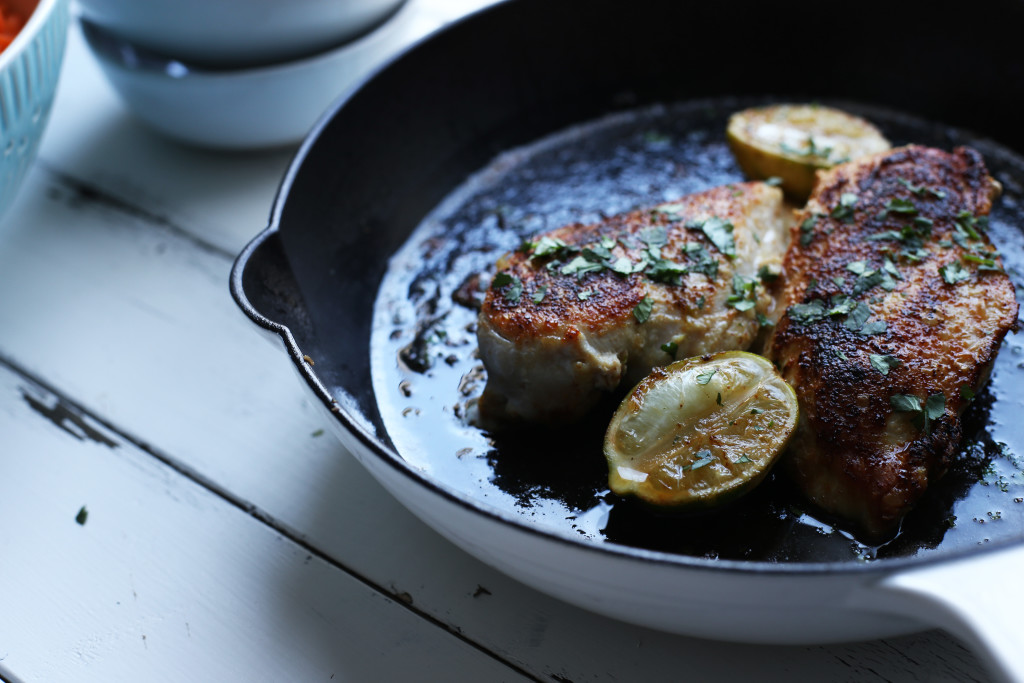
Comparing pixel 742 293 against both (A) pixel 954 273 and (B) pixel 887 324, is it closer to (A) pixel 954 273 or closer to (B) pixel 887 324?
(B) pixel 887 324

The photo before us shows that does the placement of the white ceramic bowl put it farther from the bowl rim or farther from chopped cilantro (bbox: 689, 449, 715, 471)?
chopped cilantro (bbox: 689, 449, 715, 471)

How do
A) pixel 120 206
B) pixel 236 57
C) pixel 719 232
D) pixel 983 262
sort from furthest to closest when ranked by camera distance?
1. pixel 120 206
2. pixel 236 57
3. pixel 719 232
4. pixel 983 262

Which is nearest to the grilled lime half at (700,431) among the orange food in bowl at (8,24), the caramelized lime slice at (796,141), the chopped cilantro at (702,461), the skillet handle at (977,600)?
the chopped cilantro at (702,461)

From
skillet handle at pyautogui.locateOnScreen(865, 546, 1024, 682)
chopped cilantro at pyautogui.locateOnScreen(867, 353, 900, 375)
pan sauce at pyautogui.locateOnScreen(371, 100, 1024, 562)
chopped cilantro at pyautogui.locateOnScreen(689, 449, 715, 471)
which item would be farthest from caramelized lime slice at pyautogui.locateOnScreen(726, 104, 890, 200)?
skillet handle at pyautogui.locateOnScreen(865, 546, 1024, 682)

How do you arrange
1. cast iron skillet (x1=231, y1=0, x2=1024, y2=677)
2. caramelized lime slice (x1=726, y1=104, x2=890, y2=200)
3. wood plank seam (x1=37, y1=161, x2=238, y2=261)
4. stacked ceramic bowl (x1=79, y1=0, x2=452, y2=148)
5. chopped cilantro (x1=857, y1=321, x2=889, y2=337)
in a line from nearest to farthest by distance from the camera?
cast iron skillet (x1=231, y1=0, x2=1024, y2=677)
chopped cilantro (x1=857, y1=321, x2=889, y2=337)
caramelized lime slice (x1=726, y1=104, x2=890, y2=200)
stacked ceramic bowl (x1=79, y1=0, x2=452, y2=148)
wood plank seam (x1=37, y1=161, x2=238, y2=261)

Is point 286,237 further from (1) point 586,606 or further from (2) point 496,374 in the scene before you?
(1) point 586,606

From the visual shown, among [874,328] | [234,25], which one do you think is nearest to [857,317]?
[874,328]

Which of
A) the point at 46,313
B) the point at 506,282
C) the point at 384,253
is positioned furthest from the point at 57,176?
the point at 506,282
